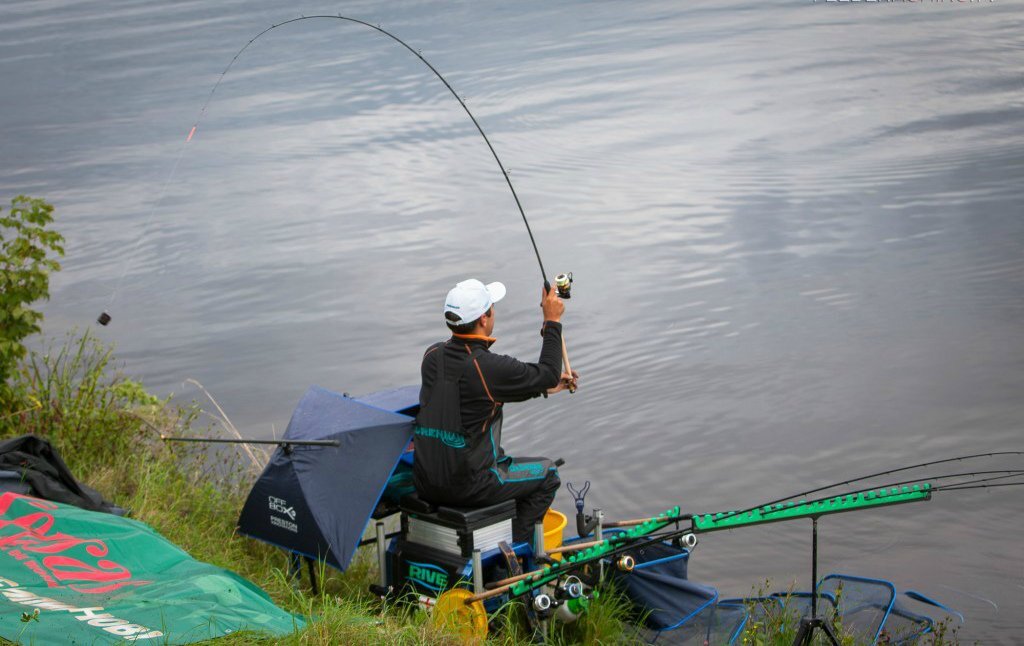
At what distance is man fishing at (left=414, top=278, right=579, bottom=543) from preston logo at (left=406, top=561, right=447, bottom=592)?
24cm

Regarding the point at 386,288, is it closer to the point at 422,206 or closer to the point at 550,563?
the point at 422,206

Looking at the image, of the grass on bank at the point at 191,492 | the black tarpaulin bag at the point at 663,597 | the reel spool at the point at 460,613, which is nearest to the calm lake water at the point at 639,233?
the black tarpaulin bag at the point at 663,597

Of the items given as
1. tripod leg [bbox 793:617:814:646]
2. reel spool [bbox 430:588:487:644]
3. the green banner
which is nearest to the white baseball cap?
reel spool [bbox 430:588:487:644]

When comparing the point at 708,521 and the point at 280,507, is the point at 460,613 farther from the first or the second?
the point at 708,521

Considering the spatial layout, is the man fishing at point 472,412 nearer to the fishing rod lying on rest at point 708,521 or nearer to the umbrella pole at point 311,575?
the fishing rod lying on rest at point 708,521

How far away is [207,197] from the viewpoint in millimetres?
12188

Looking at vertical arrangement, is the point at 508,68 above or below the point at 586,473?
above

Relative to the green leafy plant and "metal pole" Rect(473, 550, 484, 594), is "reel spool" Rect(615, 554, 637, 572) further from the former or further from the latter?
the green leafy plant

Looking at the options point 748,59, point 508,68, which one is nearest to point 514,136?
point 508,68

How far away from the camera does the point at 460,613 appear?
13.8ft

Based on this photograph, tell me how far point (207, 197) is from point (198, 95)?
3767 mm

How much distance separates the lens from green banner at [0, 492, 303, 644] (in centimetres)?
344

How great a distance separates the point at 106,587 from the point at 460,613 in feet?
3.79

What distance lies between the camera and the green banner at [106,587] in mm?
3443
